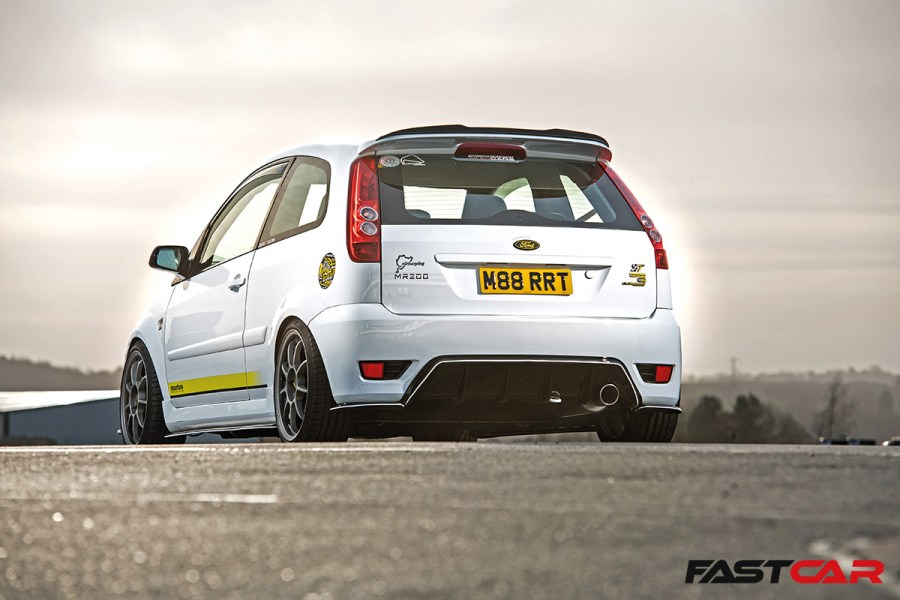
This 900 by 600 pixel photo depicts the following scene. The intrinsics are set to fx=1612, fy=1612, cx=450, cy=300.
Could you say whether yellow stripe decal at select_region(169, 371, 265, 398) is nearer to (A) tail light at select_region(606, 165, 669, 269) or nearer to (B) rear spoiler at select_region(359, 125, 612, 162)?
(B) rear spoiler at select_region(359, 125, 612, 162)

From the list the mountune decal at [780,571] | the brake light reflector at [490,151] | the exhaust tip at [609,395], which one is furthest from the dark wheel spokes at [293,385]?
the mountune decal at [780,571]

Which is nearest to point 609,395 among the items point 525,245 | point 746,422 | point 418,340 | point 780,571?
point 525,245

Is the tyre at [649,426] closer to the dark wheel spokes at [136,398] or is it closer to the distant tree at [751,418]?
the dark wheel spokes at [136,398]

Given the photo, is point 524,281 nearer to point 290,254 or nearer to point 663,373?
point 663,373

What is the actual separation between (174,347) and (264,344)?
1.77 metres

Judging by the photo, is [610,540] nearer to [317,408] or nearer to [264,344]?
[317,408]

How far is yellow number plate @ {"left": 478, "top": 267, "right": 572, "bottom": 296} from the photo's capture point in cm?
914

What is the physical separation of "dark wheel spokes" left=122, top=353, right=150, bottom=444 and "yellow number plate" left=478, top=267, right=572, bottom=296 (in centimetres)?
372

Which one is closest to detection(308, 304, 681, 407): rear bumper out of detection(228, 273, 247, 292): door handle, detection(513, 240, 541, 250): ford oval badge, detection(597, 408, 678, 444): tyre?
detection(513, 240, 541, 250): ford oval badge

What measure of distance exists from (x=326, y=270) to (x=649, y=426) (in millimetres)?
2232

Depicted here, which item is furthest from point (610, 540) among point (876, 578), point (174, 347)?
point (174, 347)

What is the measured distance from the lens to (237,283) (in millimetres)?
10391

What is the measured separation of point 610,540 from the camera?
4.86 meters

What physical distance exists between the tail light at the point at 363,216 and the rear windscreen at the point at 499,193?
0.19 feet
